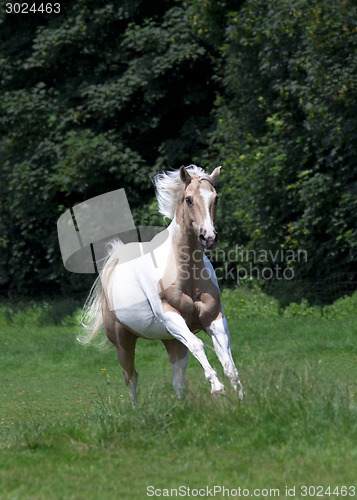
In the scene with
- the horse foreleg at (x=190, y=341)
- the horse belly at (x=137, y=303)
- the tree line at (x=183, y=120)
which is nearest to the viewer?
the horse foreleg at (x=190, y=341)

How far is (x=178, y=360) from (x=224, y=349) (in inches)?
37.7

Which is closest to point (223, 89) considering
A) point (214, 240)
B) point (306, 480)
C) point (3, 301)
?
point (3, 301)

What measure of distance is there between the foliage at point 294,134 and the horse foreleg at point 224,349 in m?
9.08

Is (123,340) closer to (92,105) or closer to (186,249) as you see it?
(186,249)

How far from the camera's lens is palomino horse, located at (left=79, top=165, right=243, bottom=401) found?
263 inches

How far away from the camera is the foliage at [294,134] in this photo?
1526 cm

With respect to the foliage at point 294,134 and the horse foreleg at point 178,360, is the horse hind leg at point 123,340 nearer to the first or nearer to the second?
the horse foreleg at point 178,360

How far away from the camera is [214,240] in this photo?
21.5 ft

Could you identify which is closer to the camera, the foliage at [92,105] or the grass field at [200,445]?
the grass field at [200,445]

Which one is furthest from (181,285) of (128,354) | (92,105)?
(92,105)

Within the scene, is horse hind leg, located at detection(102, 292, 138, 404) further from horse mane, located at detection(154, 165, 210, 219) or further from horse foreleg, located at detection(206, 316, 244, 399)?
horse foreleg, located at detection(206, 316, 244, 399)

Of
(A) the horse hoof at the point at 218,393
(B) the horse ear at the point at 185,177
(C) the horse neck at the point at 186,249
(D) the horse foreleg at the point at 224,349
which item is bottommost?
(A) the horse hoof at the point at 218,393

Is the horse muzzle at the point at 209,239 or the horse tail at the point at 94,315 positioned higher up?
the horse muzzle at the point at 209,239

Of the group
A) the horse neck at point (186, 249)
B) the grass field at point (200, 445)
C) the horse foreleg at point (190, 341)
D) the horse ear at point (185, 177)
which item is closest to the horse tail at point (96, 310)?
the grass field at point (200, 445)
